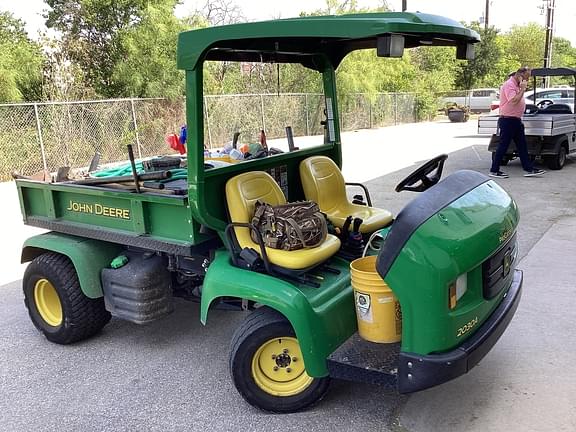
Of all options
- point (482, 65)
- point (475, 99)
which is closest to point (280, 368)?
point (475, 99)

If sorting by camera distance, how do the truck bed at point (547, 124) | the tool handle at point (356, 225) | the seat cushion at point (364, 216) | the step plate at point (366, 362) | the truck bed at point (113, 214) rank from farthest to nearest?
the truck bed at point (547, 124) → the seat cushion at point (364, 216) → the tool handle at point (356, 225) → the truck bed at point (113, 214) → the step plate at point (366, 362)

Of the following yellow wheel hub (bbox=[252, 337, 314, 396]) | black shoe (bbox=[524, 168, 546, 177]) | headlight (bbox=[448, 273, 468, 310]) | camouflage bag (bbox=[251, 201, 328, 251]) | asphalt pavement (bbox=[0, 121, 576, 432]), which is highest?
camouflage bag (bbox=[251, 201, 328, 251])

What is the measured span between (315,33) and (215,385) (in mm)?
2116

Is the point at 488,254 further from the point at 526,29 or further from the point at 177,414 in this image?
the point at 526,29

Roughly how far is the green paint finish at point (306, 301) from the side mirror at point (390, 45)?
1.25 m

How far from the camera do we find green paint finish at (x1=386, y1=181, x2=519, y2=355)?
2.47 meters

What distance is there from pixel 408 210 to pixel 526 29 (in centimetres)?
5518

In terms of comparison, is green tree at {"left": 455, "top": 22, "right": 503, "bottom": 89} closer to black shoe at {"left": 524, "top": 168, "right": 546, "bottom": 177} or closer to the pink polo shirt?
black shoe at {"left": 524, "top": 168, "right": 546, "bottom": 177}

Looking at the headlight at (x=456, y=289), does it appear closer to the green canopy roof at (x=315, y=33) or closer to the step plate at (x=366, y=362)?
the step plate at (x=366, y=362)

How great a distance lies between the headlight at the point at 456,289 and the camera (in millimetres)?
2541

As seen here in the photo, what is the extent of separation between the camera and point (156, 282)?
3.66m

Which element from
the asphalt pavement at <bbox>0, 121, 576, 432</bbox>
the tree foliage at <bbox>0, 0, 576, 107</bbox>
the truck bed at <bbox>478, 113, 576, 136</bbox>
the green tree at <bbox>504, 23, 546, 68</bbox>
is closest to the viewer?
the asphalt pavement at <bbox>0, 121, 576, 432</bbox>

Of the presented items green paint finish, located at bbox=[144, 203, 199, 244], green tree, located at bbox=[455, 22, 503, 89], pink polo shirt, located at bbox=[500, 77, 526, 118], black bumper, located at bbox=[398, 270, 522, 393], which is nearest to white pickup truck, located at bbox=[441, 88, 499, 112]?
green tree, located at bbox=[455, 22, 503, 89]

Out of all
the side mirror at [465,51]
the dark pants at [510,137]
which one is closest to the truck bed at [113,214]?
the side mirror at [465,51]
